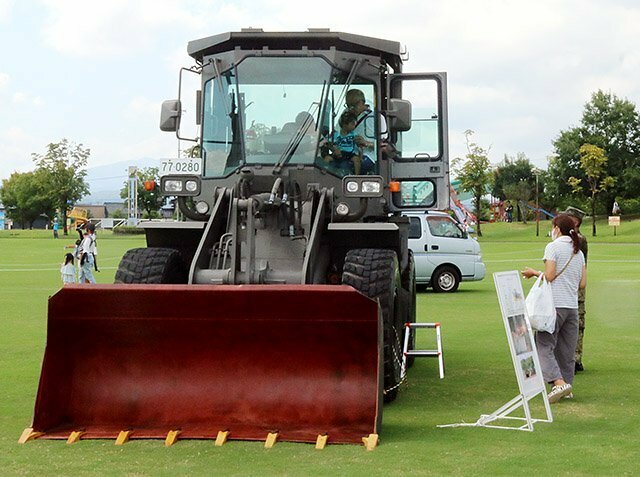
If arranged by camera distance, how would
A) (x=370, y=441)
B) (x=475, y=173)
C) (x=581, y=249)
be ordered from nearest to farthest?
(x=370, y=441) → (x=581, y=249) → (x=475, y=173)

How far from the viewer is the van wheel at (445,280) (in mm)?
27062

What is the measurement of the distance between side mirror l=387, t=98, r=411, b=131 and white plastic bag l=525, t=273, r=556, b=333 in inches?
81.4

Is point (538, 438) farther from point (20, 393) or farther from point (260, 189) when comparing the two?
point (20, 393)

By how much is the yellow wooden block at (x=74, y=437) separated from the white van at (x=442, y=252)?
18651 millimetres

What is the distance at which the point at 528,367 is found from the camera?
30.3ft

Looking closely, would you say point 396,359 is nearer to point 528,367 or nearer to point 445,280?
point 528,367

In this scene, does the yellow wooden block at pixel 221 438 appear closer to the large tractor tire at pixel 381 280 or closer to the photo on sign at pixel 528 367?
the large tractor tire at pixel 381 280

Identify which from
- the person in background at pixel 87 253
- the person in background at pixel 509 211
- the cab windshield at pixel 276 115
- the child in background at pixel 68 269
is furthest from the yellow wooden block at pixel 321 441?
the person in background at pixel 509 211

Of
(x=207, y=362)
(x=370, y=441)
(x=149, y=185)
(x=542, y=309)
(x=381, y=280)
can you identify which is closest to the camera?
(x=370, y=441)

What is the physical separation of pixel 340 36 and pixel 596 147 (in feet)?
281

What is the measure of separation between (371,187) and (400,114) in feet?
3.48

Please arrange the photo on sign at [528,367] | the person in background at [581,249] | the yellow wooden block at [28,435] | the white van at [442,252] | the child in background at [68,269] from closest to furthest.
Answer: the yellow wooden block at [28,435] < the photo on sign at [528,367] < the person in background at [581,249] < the child in background at [68,269] < the white van at [442,252]

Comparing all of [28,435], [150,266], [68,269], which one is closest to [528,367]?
[150,266]

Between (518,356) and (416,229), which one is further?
(416,229)
